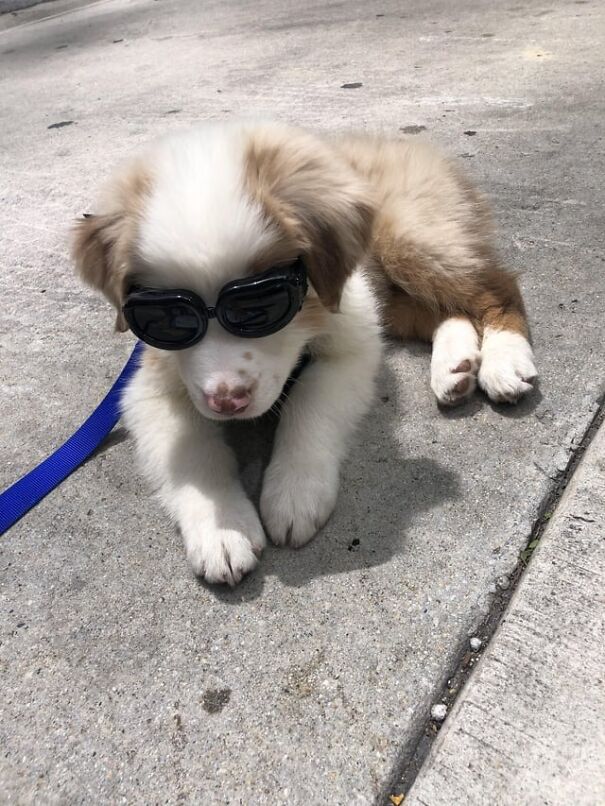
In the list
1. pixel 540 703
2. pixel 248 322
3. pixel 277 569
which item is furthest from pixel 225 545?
pixel 540 703

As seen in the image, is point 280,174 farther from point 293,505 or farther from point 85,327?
point 85,327

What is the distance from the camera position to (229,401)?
6.18ft

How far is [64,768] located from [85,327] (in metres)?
2.15

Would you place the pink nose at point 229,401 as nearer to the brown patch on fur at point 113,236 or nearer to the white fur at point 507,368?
the brown patch on fur at point 113,236

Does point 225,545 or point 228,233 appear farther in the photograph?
point 225,545

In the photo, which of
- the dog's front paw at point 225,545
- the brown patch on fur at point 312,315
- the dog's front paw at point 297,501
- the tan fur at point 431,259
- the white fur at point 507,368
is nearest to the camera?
the dog's front paw at point 225,545

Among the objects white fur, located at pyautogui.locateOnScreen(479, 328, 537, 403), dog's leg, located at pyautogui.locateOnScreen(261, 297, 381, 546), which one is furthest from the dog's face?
white fur, located at pyautogui.locateOnScreen(479, 328, 537, 403)

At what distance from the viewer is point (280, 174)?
6.81ft

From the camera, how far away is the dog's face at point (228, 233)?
1.89 m

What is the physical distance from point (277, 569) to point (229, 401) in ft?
1.74

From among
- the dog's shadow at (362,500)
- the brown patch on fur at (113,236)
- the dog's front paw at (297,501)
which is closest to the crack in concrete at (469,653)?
the dog's shadow at (362,500)

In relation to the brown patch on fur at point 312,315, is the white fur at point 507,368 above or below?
below

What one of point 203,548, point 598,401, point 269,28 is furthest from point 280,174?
point 269,28

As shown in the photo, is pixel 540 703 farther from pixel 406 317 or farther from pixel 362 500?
pixel 406 317
